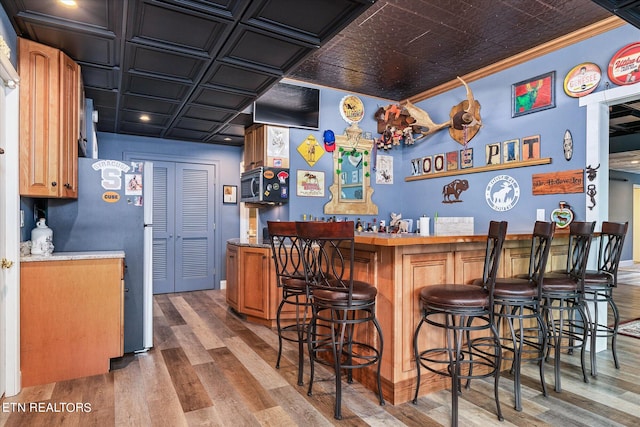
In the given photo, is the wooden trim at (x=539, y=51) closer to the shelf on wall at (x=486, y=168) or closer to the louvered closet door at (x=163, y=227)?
the shelf on wall at (x=486, y=168)

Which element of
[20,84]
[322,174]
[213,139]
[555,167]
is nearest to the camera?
[20,84]

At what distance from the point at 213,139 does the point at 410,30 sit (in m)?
3.49

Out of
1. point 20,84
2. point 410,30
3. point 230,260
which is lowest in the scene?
point 230,260

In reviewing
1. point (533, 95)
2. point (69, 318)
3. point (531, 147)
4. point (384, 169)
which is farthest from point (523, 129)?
point (69, 318)

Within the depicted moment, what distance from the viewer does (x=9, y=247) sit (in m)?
2.41

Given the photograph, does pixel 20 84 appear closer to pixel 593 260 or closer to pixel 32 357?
pixel 32 357

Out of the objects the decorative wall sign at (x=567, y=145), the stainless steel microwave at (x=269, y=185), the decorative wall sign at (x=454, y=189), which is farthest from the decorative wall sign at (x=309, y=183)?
the decorative wall sign at (x=567, y=145)

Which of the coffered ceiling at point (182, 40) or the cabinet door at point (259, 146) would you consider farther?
the cabinet door at point (259, 146)

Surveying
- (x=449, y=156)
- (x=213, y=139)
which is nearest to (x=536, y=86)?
(x=449, y=156)

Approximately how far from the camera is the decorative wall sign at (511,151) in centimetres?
389

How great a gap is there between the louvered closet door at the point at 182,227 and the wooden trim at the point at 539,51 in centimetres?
384

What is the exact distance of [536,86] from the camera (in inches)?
146

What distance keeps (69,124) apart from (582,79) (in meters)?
4.39

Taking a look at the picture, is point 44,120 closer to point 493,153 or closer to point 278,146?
point 278,146
